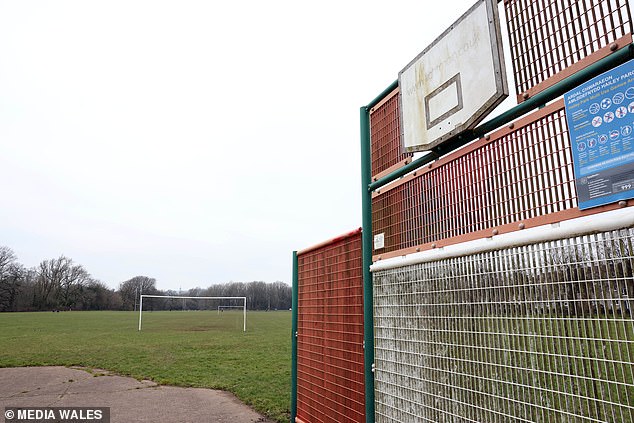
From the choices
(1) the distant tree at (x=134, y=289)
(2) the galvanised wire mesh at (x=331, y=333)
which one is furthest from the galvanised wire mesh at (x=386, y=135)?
(1) the distant tree at (x=134, y=289)

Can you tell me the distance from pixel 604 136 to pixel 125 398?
276 inches

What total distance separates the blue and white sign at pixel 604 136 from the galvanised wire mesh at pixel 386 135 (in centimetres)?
131

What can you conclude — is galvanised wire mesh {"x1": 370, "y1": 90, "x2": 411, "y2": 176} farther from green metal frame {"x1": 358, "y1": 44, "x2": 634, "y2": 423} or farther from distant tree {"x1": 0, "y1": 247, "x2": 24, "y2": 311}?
distant tree {"x1": 0, "y1": 247, "x2": 24, "y2": 311}

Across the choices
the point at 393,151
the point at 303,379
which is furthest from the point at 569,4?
the point at 303,379

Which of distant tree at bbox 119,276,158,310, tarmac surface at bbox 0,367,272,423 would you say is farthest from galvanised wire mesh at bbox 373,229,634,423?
distant tree at bbox 119,276,158,310

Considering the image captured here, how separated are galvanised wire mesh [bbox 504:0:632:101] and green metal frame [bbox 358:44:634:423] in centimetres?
6

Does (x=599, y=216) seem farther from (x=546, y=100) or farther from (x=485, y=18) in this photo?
(x=485, y=18)

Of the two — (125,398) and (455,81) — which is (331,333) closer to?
(455,81)

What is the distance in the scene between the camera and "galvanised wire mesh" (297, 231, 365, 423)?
375cm

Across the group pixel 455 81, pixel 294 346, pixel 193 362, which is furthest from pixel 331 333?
pixel 193 362

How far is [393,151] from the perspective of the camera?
3.33m

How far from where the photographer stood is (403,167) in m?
3.12

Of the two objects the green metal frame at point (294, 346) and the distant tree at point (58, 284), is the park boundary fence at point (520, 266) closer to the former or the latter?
the green metal frame at point (294, 346)

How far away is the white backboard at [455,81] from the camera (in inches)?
92.2
